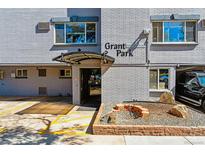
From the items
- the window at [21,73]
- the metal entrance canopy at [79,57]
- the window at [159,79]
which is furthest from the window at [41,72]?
the window at [159,79]

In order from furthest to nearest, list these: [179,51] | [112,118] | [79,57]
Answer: [179,51] → [79,57] → [112,118]

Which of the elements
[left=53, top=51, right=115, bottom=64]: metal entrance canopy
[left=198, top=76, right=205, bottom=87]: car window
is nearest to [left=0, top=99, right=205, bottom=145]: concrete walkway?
[left=53, top=51, right=115, bottom=64]: metal entrance canopy

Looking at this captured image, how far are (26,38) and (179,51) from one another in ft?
34.8

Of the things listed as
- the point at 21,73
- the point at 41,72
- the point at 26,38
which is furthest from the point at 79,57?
the point at 21,73

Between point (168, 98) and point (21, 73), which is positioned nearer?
point (168, 98)

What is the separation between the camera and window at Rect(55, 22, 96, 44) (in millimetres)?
14328

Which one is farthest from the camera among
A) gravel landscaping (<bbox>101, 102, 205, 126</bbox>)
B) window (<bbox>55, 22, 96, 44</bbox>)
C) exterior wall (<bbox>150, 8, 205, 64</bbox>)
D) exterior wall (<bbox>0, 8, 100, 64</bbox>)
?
exterior wall (<bbox>0, 8, 100, 64</bbox>)

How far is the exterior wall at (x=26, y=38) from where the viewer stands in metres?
14.5

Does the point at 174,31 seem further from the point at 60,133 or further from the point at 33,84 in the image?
the point at 33,84

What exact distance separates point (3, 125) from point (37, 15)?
28.3ft

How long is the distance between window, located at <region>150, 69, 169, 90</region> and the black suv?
1253 millimetres

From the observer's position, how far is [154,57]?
542 inches

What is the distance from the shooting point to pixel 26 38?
48.0ft

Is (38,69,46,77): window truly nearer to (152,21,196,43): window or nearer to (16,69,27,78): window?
(16,69,27,78): window
